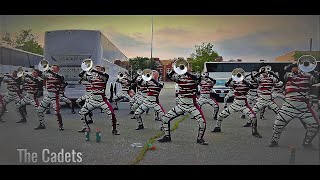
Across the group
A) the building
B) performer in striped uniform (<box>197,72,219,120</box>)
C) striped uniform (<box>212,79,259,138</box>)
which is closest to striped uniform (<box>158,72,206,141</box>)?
striped uniform (<box>212,79,259,138</box>)

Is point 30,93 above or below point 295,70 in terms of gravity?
below

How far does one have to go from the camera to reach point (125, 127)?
7.77m

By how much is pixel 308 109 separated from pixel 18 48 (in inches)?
215

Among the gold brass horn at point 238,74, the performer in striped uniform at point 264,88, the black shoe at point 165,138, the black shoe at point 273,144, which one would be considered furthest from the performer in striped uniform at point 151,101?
the black shoe at point 273,144

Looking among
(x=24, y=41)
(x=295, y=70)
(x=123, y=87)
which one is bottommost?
(x=123, y=87)

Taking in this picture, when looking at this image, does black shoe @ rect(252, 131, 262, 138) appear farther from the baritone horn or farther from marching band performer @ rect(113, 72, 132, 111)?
the baritone horn

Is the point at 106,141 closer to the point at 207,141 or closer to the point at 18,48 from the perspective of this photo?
the point at 207,141

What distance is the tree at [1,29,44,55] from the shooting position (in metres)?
6.36

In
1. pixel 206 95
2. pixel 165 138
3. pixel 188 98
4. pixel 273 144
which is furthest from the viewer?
pixel 206 95

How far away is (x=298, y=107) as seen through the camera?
6398 millimetres

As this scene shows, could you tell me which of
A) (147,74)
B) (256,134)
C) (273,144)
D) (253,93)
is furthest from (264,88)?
(147,74)

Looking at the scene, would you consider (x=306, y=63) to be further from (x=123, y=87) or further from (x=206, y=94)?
(x=123, y=87)

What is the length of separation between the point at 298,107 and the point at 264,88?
163 centimetres
